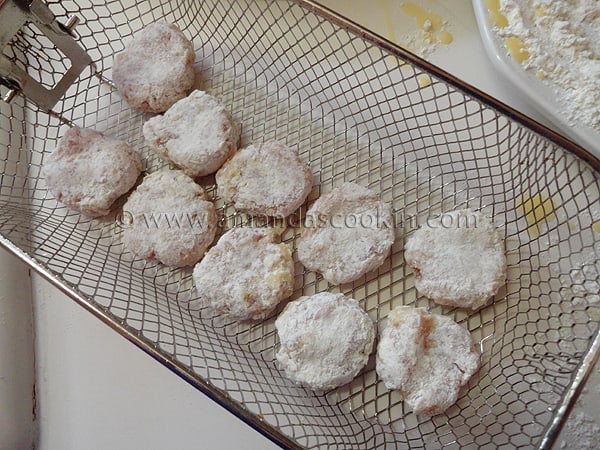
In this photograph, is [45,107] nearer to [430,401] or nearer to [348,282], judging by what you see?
[348,282]

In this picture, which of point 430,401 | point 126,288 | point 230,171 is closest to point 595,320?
point 430,401

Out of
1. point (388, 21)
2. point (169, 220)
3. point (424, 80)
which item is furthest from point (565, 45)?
point (169, 220)

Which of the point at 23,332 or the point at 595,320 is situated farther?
the point at 23,332

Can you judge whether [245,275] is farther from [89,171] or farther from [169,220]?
[89,171]

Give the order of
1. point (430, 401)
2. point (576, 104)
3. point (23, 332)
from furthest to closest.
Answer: point (23, 332) < point (576, 104) < point (430, 401)

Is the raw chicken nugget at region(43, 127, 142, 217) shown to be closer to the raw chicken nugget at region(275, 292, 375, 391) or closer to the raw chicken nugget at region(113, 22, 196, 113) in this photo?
the raw chicken nugget at region(113, 22, 196, 113)

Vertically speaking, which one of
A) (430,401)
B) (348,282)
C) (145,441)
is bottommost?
(145,441)

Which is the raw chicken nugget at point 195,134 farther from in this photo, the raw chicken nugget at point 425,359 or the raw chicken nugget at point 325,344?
the raw chicken nugget at point 425,359
